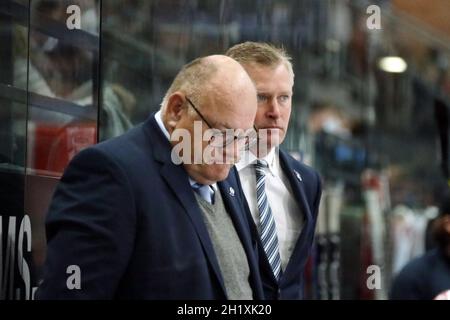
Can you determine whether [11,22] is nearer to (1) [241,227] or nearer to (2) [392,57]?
(1) [241,227]

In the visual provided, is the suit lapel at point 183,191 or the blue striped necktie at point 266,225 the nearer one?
the suit lapel at point 183,191

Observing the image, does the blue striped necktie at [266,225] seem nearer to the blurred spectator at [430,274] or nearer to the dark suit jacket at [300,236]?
the dark suit jacket at [300,236]

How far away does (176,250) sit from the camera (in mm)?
2223

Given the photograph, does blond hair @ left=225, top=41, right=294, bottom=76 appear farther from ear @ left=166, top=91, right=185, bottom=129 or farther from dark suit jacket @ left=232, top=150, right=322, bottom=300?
ear @ left=166, top=91, right=185, bottom=129

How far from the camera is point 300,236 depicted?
9.62 feet

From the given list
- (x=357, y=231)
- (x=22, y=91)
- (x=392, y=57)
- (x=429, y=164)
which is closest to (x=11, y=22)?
(x=22, y=91)

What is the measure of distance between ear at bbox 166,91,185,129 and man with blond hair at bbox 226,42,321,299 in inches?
21.7

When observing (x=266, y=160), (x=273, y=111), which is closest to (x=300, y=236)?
(x=266, y=160)

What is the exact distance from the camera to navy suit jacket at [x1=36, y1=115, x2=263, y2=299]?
215 centimetres

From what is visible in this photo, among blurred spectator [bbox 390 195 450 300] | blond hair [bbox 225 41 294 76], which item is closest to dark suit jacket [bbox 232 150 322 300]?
blond hair [bbox 225 41 294 76]

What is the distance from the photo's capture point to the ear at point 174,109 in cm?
238

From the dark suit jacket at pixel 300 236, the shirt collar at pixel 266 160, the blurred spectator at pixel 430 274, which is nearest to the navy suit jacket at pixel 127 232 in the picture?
the dark suit jacket at pixel 300 236

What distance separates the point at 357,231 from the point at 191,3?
2959mm

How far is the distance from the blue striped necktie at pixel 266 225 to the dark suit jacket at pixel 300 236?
0.03 m
